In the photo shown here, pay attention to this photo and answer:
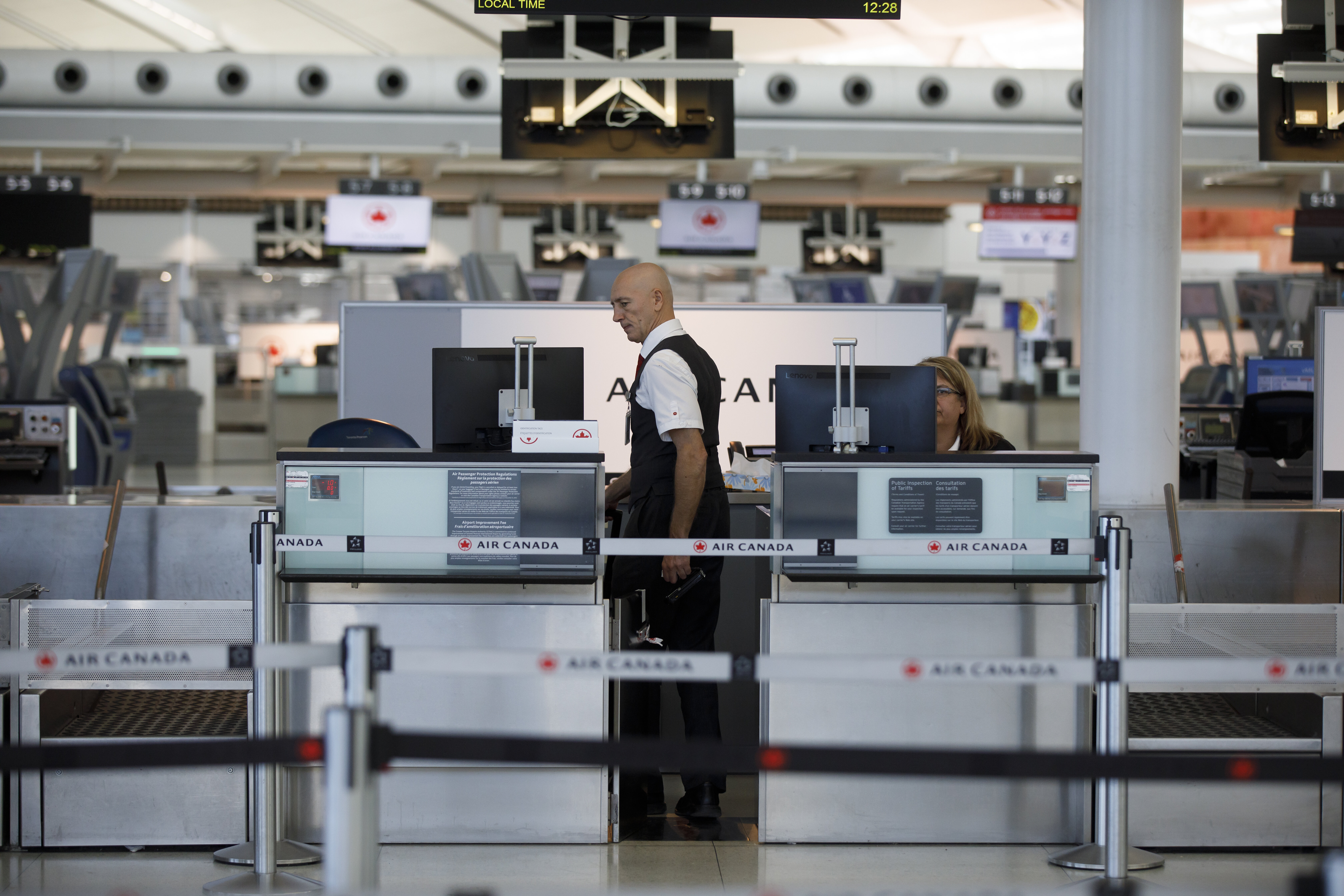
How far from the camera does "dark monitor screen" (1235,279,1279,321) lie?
11453 millimetres

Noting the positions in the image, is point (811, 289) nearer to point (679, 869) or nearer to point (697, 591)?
point (697, 591)

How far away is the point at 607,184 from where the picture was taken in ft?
52.3

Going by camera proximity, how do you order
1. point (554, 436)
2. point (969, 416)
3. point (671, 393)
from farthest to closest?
point (969, 416) → point (671, 393) → point (554, 436)

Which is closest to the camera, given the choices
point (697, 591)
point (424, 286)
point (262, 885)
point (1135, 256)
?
point (262, 885)

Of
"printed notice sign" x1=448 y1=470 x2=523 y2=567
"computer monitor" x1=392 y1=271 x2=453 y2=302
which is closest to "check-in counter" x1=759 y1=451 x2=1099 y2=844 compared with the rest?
"printed notice sign" x1=448 y1=470 x2=523 y2=567

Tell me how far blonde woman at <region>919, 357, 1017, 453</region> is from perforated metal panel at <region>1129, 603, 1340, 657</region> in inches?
30.2

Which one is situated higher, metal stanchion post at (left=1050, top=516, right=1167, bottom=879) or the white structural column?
the white structural column

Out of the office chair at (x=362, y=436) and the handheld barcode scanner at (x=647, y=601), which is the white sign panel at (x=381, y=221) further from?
the handheld barcode scanner at (x=647, y=601)

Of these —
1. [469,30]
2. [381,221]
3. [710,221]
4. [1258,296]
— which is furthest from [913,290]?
[469,30]

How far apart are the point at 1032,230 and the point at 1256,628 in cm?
951

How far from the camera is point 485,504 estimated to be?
3303 mm

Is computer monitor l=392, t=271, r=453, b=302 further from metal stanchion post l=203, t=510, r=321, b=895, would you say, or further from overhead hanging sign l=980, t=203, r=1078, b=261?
metal stanchion post l=203, t=510, r=321, b=895

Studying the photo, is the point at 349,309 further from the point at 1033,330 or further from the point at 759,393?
the point at 1033,330

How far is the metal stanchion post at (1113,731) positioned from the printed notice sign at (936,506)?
0.32m
